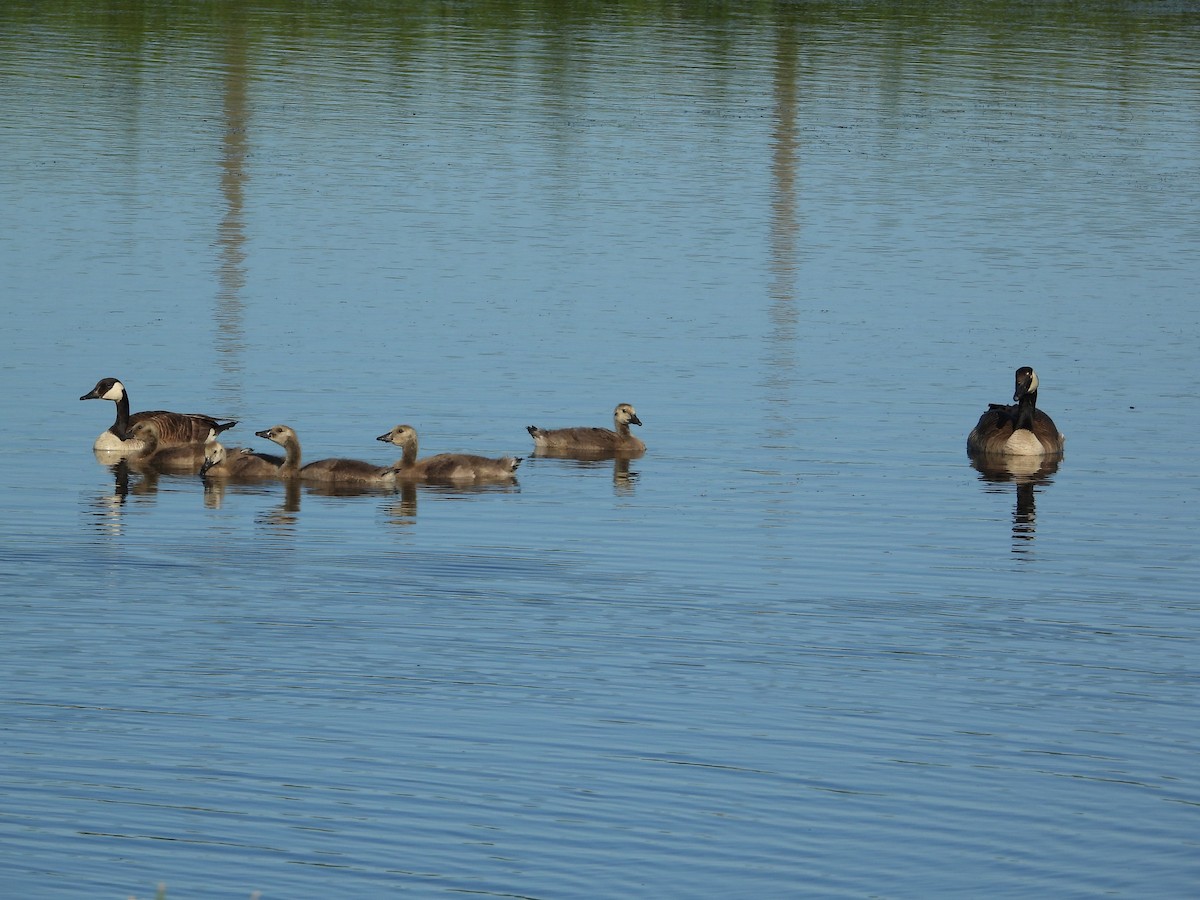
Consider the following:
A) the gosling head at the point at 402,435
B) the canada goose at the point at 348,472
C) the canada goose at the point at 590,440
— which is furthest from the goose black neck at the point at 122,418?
the canada goose at the point at 590,440

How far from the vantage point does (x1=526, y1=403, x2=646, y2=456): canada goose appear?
1989cm

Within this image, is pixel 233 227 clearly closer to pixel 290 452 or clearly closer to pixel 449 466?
pixel 290 452

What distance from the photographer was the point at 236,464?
19.6m

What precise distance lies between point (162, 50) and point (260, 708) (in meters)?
44.9

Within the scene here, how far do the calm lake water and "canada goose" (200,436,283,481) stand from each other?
0.26 meters

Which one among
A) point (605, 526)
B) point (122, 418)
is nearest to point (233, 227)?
point (122, 418)

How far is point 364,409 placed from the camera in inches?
840

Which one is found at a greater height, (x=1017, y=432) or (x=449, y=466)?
(x=1017, y=432)

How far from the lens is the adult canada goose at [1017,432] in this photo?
20472mm

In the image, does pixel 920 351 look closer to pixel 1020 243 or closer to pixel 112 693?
pixel 1020 243

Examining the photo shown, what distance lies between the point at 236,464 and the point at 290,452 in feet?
1.61

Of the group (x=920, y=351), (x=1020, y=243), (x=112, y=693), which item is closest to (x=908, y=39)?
(x=1020, y=243)

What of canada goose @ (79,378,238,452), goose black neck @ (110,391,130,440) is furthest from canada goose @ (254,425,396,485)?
goose black neck @ (110,391,130,440)

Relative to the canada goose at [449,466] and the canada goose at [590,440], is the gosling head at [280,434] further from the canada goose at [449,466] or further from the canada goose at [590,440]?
the canada goose at [590,440]
